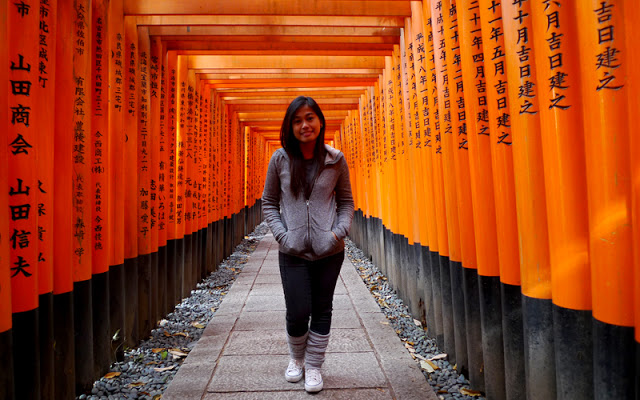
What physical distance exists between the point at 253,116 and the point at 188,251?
5.94 metres

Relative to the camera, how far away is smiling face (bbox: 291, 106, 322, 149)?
7.97ft

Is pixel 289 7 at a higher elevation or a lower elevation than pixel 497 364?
higher

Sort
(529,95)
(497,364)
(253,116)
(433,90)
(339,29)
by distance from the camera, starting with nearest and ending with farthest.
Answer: (529,95) → (497,364) → (433,90) → (339,29) → (253,116)

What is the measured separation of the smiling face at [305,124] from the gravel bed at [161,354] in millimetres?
2183

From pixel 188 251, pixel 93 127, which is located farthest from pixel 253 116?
pixel 93 127

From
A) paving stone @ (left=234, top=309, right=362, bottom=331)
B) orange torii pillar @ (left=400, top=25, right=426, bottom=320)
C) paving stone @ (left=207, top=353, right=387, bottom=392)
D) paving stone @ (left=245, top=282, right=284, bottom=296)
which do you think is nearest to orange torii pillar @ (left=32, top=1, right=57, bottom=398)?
paving stone @ (left=207, top=353, right=387, bottom=392)

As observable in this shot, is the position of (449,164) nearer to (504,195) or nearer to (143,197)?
(504,195)

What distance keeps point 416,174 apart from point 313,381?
2348 millimetres

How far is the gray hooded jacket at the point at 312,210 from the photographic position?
2389mm

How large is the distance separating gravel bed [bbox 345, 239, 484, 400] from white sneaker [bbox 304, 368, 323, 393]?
87 centimetres

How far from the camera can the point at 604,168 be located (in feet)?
4.99

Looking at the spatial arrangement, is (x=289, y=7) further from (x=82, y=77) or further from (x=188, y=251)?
(x=188, y=251)

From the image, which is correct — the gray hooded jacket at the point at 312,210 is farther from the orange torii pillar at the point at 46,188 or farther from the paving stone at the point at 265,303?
the paving stone at the point at 265,303

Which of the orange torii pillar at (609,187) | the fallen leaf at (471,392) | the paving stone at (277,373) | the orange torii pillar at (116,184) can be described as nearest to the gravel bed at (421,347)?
the fallen leaf at (471,392)
